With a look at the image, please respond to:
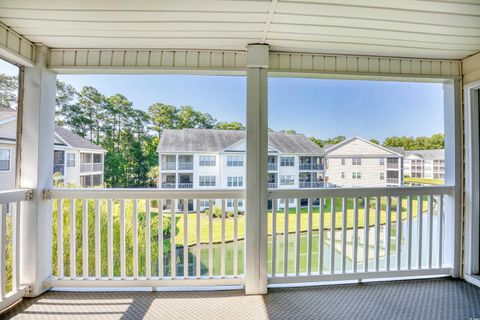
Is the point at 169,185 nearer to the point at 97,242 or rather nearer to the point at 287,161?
the point at 97,242

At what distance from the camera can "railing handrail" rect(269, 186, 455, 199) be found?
2553 mm

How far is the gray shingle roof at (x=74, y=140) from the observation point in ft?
8.20

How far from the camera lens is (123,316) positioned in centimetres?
207

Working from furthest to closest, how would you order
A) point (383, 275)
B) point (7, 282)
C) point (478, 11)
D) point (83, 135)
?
point (383, 275), point (83, 135), point (7, 282), point (478, 11)

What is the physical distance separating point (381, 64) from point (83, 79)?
9.24 ft

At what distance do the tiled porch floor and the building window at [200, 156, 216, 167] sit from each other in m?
1.15

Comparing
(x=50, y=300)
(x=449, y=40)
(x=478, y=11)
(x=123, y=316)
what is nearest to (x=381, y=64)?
(x=449, y=40)

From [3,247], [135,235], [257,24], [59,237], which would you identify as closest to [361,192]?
[257,24]

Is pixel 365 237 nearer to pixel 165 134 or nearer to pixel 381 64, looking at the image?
pixel 381 64

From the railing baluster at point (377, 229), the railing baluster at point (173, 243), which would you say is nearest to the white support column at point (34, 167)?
the railing baluster at point (173, 243)

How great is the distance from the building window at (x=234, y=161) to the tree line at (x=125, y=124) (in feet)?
0.89

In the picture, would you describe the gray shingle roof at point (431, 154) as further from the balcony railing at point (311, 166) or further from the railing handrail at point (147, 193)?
the railing handrail at point (147, 193)

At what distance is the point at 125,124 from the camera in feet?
8.37

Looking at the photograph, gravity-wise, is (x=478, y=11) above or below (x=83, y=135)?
above
